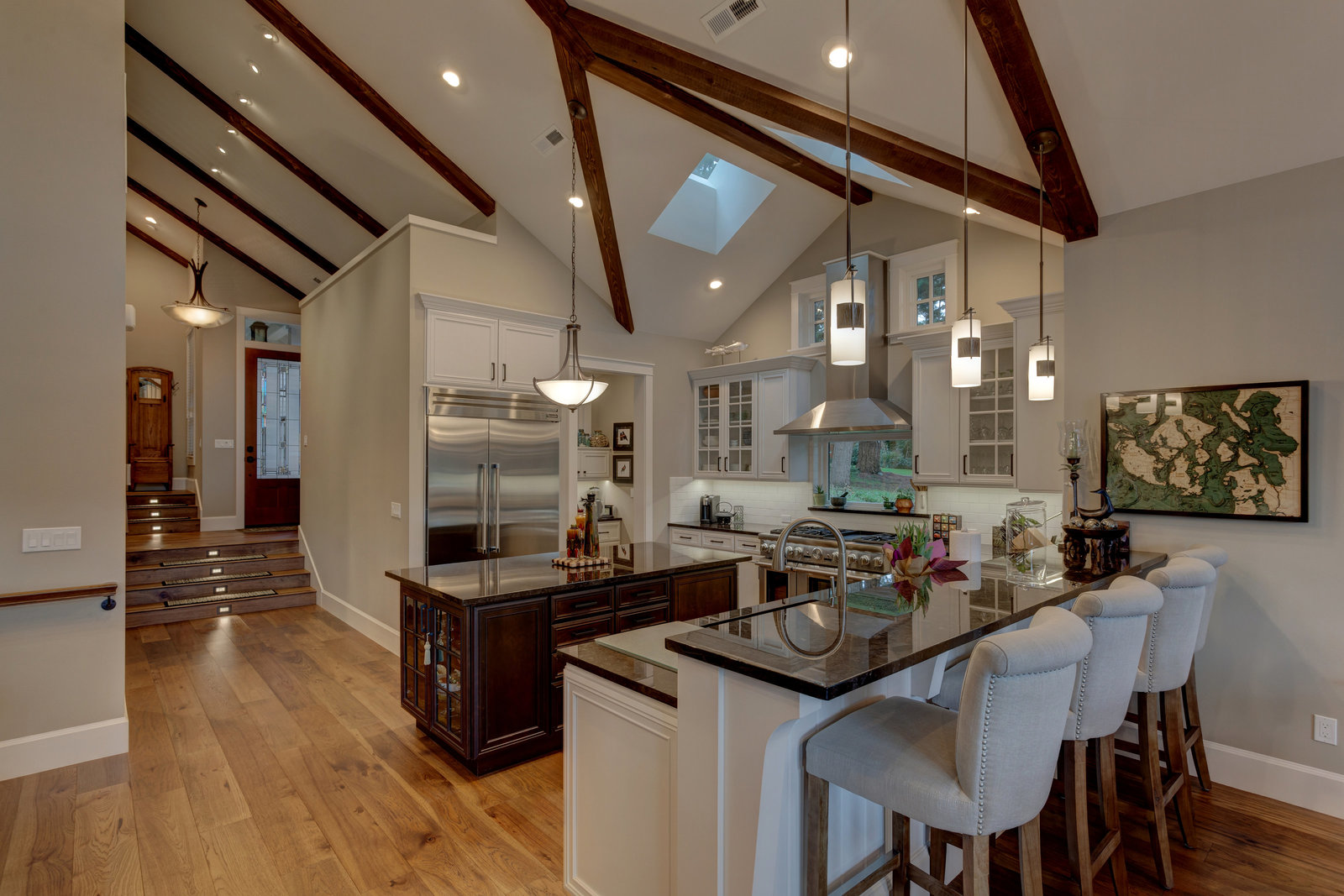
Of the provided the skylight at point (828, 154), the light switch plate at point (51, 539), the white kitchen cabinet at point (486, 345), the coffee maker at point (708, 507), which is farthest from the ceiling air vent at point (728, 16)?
the coffee maker at point (708, 507)

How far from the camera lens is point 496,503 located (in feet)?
17.5

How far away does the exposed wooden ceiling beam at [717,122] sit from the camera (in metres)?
4.04

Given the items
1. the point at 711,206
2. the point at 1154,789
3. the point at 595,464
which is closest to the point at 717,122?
the point at 711,206

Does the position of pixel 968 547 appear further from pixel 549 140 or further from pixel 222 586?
pixel 222 586

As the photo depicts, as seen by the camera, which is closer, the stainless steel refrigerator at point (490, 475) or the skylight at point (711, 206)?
the stainless steel refrigerator at point (490, 475)

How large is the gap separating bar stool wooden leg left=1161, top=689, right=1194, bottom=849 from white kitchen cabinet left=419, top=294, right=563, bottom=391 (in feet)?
15.1

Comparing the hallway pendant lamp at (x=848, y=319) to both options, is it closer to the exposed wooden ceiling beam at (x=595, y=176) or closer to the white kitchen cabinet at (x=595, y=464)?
the exposed wooden ceiling beam at (x=595, y=176)

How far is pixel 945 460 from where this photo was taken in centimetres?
480

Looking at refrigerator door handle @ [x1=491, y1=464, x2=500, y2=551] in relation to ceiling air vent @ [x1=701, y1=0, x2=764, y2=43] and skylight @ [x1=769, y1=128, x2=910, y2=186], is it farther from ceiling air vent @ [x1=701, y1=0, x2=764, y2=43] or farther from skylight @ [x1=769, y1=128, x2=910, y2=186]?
ceiling air vent @ [x1=701, y1=0, x2=764, y2=43]

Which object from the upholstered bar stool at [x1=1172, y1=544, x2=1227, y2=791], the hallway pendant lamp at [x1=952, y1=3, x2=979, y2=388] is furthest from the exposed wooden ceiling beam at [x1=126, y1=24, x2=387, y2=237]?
the upholstered bar stool at [x1=1172, y1=544, x2=1227, y2=791]

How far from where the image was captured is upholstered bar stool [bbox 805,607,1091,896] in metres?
1.41

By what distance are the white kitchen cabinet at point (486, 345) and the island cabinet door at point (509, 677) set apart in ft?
8.22

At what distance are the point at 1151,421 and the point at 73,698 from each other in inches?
221

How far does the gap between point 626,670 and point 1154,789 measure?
2017 millimetres
